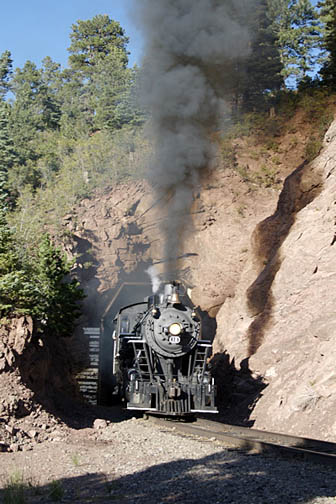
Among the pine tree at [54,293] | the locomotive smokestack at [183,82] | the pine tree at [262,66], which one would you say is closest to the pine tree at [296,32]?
the pine tree at [262,66]

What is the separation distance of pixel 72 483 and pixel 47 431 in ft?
14.8

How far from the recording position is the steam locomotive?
12.9 meters

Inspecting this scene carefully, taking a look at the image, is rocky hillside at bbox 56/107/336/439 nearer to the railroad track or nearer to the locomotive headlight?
the railroad track

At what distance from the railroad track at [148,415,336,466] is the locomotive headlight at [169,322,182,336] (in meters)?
2.28

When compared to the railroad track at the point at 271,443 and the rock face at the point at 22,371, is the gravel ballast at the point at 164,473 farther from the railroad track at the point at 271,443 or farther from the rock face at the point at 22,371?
the rock face at the point at 22,371

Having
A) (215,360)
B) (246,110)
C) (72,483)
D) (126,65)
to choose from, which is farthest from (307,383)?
(126,65)

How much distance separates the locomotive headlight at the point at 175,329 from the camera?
13570mm

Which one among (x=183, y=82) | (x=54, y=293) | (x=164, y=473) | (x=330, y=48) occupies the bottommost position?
(x=164, y=473)

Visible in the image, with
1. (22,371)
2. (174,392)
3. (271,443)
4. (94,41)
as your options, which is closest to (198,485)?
(271,443)

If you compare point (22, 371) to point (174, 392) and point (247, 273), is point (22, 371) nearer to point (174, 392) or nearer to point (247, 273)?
point (174, 392)

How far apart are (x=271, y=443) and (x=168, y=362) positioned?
16.9ft

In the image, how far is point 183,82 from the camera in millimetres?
18938

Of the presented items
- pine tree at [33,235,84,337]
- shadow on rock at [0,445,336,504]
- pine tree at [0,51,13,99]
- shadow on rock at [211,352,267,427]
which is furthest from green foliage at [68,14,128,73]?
shadow on rock at [0,445,336,504]

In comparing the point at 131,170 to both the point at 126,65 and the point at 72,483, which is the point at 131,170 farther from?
the point at 72,483
